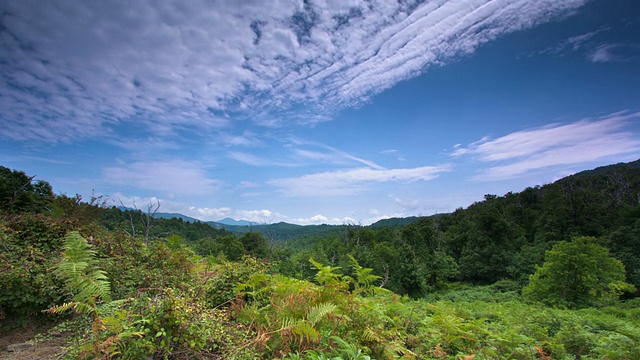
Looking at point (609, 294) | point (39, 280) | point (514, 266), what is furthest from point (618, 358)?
point (514, 266)

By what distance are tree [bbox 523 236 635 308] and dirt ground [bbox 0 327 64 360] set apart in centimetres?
2622

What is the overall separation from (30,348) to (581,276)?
28390mm

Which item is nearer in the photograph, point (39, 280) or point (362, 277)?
point (39, 280)

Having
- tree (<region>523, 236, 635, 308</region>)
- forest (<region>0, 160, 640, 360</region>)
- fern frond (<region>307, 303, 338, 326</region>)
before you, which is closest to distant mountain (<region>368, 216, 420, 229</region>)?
tree (<region>523, 236, 635, 308</region>)

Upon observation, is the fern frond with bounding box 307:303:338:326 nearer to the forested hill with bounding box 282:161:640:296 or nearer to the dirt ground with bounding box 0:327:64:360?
the dirt ground with bounding box 0:327:64:360

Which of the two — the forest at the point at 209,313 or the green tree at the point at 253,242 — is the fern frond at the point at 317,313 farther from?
the green tree at the point at 253,242

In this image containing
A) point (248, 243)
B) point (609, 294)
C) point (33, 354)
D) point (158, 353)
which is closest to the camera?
point (158, 353)

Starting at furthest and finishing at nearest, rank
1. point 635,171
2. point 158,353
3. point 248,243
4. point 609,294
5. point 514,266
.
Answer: point 635,171 < point 248,243 < point 514,266 < point 609,294 < point 158,353

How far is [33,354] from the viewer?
156 inches

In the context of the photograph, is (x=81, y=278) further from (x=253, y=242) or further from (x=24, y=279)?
(x=253, y=242)

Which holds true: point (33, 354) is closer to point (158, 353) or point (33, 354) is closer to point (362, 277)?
point (158, 353)

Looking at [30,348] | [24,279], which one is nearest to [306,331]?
[30,348]

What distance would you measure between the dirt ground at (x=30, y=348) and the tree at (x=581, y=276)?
26.2 meters

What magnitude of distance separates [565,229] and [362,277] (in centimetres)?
4862
